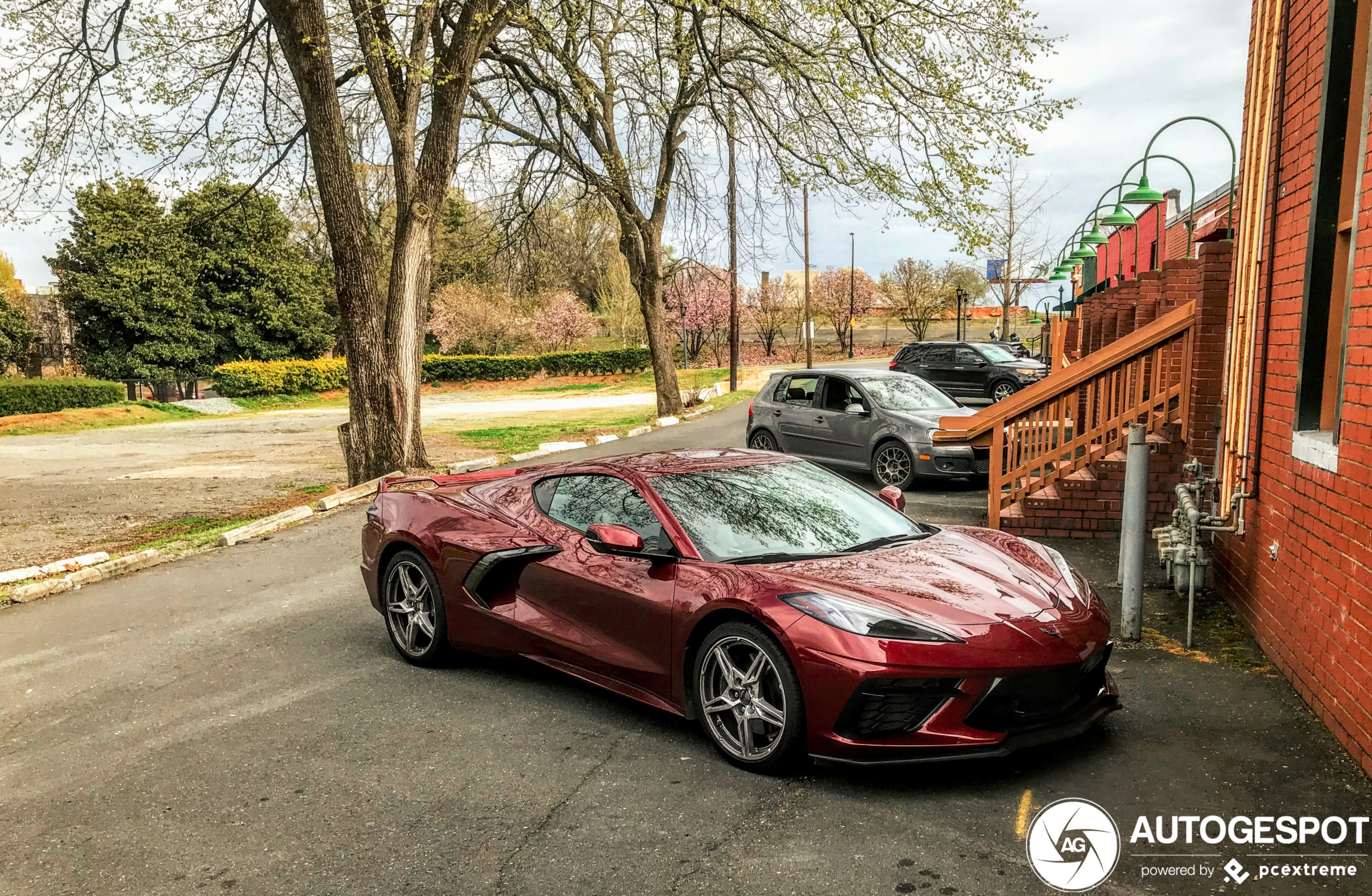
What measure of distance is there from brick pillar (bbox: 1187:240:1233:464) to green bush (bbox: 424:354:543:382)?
45.6 meters

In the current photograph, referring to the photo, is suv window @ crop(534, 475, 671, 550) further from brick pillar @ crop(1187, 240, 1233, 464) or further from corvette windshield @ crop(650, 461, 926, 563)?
brick pillar @ crop(1187, 240, 1233, 464)

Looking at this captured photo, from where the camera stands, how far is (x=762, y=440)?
47.5ft

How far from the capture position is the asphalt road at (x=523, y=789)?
3.40 m

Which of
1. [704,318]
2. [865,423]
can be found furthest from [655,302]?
[704,318]

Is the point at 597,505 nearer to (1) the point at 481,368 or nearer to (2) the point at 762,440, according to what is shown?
(2) the point at 762,440

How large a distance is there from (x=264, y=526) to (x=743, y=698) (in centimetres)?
849

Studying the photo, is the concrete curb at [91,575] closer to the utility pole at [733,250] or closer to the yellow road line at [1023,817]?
the yellow road line at [1023,817]

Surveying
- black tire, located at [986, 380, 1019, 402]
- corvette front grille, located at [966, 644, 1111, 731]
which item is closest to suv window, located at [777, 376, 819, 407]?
Answer: corvette front grille, located at [966, 644, 1111, 731]

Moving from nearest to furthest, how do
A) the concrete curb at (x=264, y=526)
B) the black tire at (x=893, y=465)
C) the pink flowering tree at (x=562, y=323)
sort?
the concrete curb at (x=264, y=526), the black tire at (x=893, y=465), the pink flowering tree at (x=562, y=323)

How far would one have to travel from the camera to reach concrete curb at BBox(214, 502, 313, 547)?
34.3ft

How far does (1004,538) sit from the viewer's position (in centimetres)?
527

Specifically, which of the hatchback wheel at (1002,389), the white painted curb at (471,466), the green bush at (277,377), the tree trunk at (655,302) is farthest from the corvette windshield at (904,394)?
the green bush at (277,377)

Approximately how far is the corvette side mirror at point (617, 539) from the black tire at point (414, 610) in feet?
4.80

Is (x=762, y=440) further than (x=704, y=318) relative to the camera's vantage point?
No
